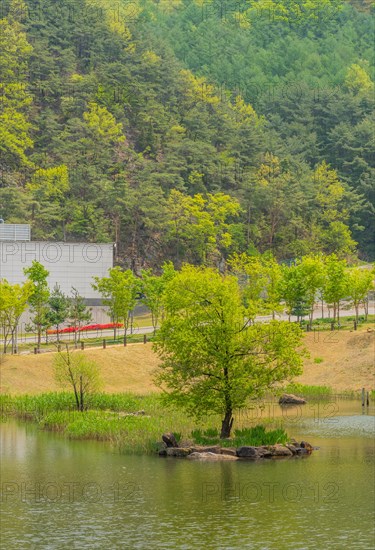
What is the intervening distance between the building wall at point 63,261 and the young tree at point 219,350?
61.0 metres

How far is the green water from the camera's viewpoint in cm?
4641

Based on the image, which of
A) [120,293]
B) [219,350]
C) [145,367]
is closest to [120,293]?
[120,293]

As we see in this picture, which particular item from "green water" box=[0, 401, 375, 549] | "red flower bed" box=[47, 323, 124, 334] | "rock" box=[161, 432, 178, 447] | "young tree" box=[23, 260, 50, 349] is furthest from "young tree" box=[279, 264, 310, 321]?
"rock" box=[161, 432, 178, 447]

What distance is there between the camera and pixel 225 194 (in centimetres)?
18188

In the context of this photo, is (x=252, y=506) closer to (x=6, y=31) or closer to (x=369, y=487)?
(x=369, y=487)

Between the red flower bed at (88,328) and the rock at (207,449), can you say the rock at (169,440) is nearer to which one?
the rock at (207,449)

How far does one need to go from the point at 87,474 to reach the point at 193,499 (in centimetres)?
755

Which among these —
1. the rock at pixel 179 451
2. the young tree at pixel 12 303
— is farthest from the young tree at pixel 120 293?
the rock at pixel 179 451

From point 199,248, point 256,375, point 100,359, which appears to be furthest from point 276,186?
point 256,375

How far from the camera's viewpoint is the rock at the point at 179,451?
62803mm

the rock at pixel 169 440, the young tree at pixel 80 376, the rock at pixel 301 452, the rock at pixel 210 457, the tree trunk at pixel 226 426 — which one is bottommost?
the rock at pixel 210 457

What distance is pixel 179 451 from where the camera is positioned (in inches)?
2473

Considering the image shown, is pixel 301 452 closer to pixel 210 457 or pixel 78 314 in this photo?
pixel 210 457

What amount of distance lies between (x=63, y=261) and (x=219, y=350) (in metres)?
65.8
